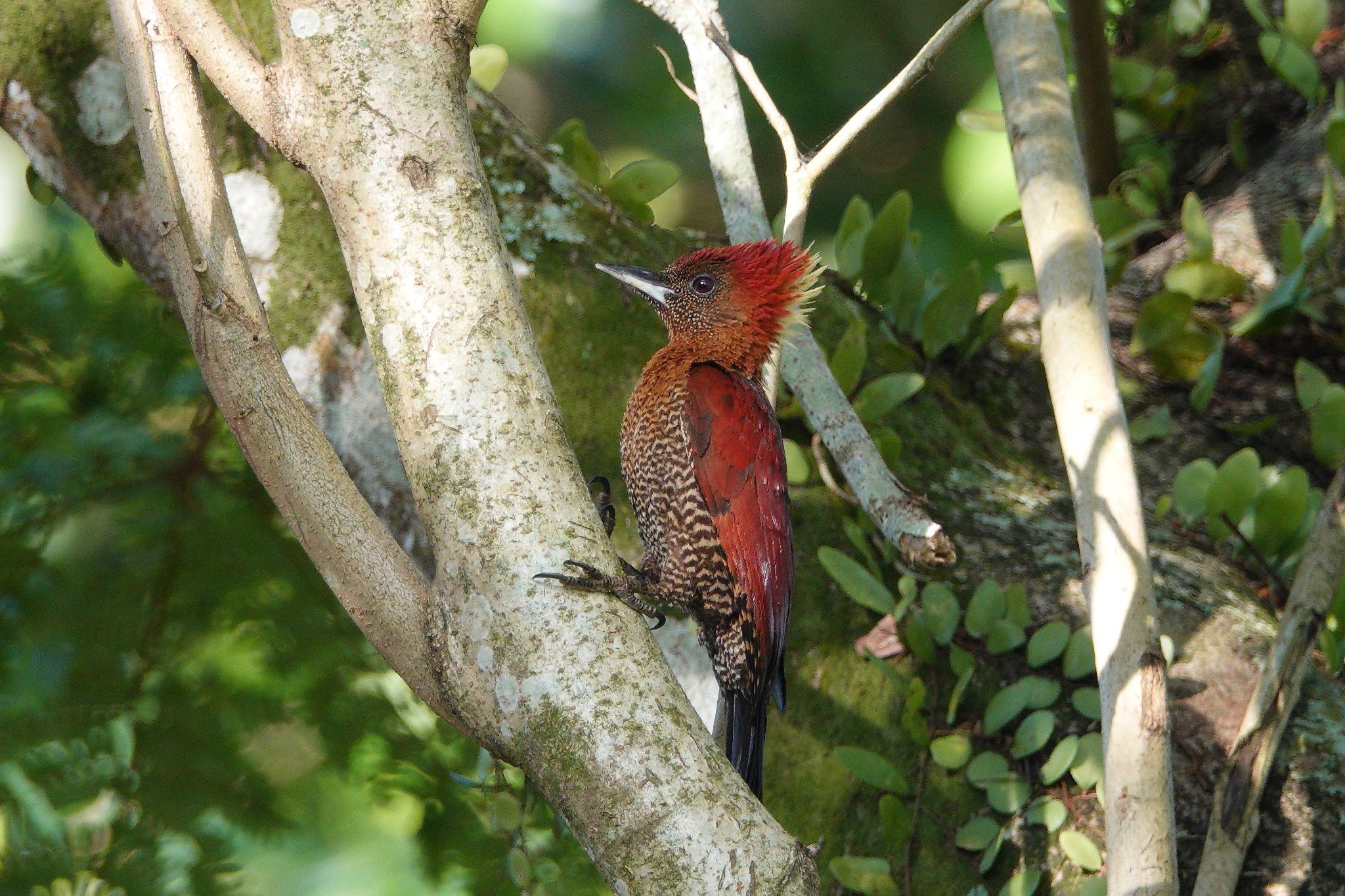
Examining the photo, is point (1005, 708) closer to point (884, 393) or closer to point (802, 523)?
point (802, 523)

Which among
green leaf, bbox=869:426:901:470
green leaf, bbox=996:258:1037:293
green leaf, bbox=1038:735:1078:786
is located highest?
green leaf, bbox=996:258:1037:293

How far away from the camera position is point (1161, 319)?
3158 mm

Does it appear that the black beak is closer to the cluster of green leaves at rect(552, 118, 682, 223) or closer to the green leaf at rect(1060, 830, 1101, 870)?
the cluster of green leaves at rect(552, 118, 682, 223)

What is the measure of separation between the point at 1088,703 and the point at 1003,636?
0.64 feet

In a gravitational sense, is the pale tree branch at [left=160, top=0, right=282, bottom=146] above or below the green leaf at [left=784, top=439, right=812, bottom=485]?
above

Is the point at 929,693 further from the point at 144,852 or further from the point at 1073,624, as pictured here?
the point at 144,852

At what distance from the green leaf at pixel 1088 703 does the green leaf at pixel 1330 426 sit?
1.12 metres

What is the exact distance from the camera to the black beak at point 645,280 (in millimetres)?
2350

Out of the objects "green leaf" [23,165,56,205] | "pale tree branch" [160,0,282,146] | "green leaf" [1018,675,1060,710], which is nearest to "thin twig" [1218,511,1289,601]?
"green leaf" [1018,675,1060,710]

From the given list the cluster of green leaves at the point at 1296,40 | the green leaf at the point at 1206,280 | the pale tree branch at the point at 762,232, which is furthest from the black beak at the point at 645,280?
the cluster of green leaves at the point at 1296,40

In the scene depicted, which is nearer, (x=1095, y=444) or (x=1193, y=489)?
(x=1095, y=444)

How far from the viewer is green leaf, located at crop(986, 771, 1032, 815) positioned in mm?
2127

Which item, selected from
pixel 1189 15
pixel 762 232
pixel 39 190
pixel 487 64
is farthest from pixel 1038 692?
pixel 1189 15

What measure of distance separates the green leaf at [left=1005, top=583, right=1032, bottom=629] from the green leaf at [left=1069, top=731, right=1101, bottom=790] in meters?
0.28
